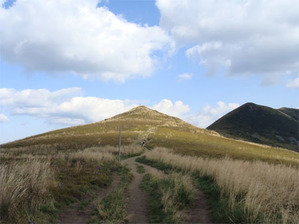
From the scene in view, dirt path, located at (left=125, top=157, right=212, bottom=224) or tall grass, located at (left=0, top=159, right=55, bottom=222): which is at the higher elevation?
tall grass, located at (left=0, top=159, right=55, bottom=222)

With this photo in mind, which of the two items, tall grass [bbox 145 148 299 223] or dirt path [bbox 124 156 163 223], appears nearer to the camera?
tall grass [bbox 145 148 299 223]

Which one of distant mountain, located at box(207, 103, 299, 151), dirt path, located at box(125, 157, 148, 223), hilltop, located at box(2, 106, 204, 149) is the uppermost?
distant mountain, located at box(207, 103, 299, 151)

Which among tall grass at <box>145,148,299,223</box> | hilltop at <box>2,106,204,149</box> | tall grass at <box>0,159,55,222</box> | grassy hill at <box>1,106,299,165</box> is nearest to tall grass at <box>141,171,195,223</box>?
tall grass at <box>145,148,299,223</box>

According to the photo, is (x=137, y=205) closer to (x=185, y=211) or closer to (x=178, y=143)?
(x=185, y=211)

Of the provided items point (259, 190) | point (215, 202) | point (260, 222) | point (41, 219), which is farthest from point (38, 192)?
point (259, 190)

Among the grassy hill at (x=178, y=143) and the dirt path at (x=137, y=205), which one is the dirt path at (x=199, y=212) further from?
the grassy hill at (x=178, y=143)

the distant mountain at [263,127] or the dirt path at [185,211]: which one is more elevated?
the distant mountain at [263,127]

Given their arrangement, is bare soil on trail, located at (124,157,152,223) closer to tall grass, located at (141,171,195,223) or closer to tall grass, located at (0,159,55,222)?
tall grass, located at (141,171,195,223)

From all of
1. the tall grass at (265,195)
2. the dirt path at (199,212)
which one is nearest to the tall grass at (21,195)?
the dirt path at (199,212)

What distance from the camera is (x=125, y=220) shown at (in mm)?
7504

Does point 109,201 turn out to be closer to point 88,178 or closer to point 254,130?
point 88,178

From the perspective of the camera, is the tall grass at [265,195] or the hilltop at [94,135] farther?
the hilltop at [94,135]

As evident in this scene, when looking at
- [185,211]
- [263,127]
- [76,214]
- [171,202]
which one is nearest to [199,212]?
[185,211]

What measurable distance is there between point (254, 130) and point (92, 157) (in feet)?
549
